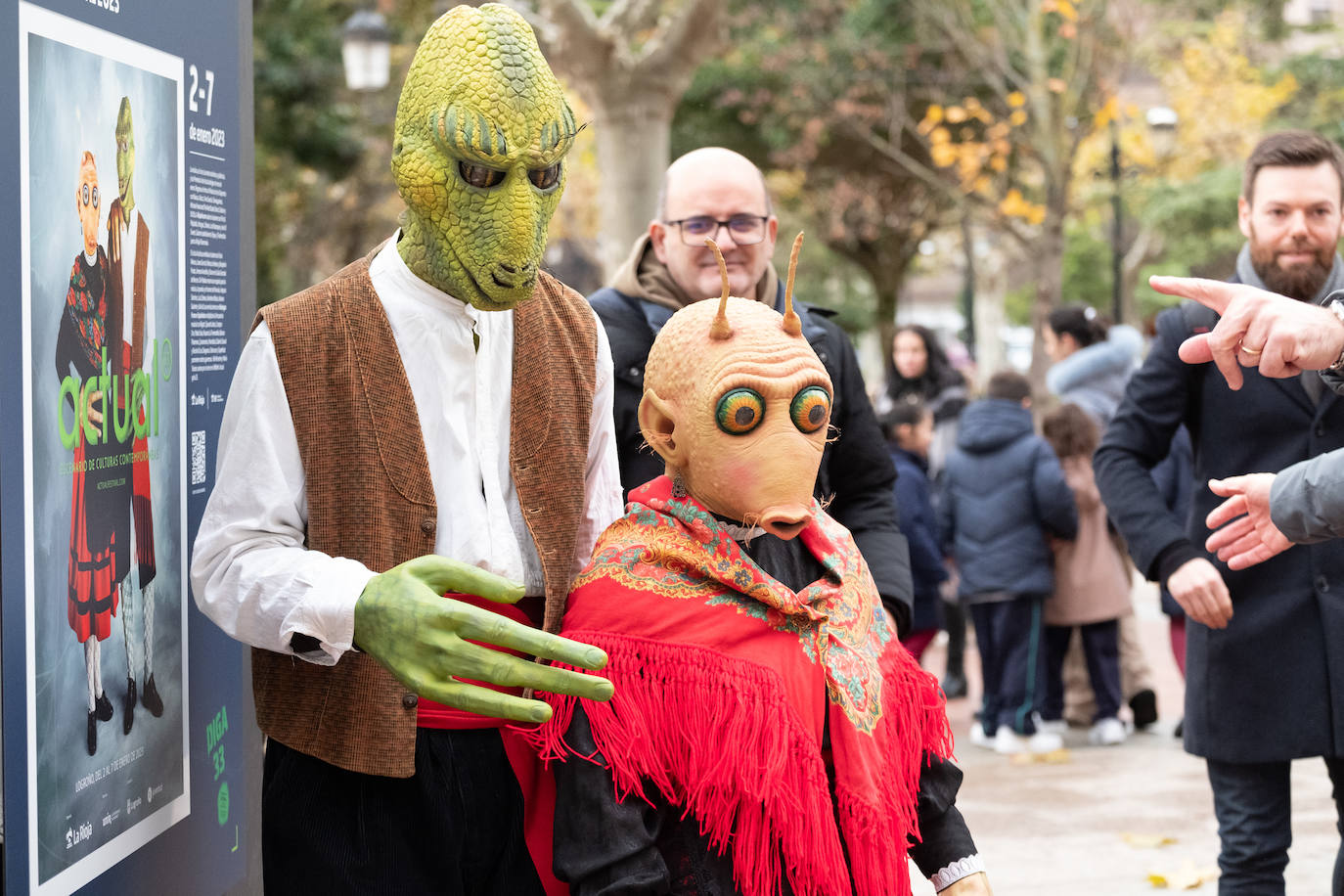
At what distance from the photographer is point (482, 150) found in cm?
226

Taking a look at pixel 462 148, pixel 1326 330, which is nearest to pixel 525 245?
pixel 462 148

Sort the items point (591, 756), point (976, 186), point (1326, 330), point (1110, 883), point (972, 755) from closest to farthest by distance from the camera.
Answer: point (591, 756)
point (1326, 330)
point (1110, 883)
point (972, 755)
point (976, 186)

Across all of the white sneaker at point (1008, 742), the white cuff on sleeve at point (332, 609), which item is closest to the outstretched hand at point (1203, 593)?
the white cuff on sleeve at point (332, 609)

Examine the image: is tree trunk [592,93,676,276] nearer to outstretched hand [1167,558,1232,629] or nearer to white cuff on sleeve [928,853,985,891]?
outstretched hand [1167,558,1232,629]

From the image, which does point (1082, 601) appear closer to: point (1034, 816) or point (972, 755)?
point (972, 755)

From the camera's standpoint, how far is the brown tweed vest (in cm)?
234

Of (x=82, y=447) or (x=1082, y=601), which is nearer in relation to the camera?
(x=82, y=447)

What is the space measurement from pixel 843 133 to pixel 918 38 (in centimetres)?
236

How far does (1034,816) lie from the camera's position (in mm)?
6551

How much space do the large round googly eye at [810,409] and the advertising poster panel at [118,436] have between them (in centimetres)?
119

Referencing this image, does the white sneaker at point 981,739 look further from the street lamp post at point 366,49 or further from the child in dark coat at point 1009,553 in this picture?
the street lamp post at point 366,49

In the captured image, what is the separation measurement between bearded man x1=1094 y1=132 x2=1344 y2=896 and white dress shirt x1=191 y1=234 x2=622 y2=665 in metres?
2.09

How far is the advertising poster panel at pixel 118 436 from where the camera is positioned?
2.39m

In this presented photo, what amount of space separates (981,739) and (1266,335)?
5.42 meters
